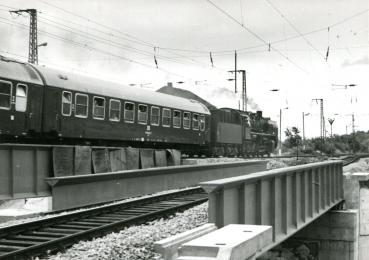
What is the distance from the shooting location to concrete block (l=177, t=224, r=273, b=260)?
4.66 m

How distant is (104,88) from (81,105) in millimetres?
1976

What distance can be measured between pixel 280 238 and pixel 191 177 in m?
8.97

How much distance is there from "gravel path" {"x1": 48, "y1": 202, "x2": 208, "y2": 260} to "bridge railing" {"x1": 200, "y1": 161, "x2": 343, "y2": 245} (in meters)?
1.20

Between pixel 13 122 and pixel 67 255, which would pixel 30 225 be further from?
pixel 13 122

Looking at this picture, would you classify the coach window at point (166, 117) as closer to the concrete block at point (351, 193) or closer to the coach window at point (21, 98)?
the concrete block at point (351, 193)

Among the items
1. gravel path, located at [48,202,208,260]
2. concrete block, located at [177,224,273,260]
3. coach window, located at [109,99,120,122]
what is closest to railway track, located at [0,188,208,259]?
gravel path, located at [48,202,208,260]

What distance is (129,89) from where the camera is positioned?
23.5m

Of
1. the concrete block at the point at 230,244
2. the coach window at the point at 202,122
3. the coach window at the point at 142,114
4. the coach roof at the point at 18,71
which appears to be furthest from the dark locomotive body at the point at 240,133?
the concrete block at the point at 230,244

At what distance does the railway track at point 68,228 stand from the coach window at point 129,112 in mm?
9102

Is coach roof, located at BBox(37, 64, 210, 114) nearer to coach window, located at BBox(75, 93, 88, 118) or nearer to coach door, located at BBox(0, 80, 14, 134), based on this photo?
coach window, located at BBox(75, 93, 88, 118)

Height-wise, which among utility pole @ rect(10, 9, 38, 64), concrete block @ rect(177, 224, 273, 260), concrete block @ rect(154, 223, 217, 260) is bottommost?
concrete block @ rect(154, 223, 217, 260)

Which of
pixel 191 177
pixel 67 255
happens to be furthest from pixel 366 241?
pixel 67 255

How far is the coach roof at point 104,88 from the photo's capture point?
18.6 meters

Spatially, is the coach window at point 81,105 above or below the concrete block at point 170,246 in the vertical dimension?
above
